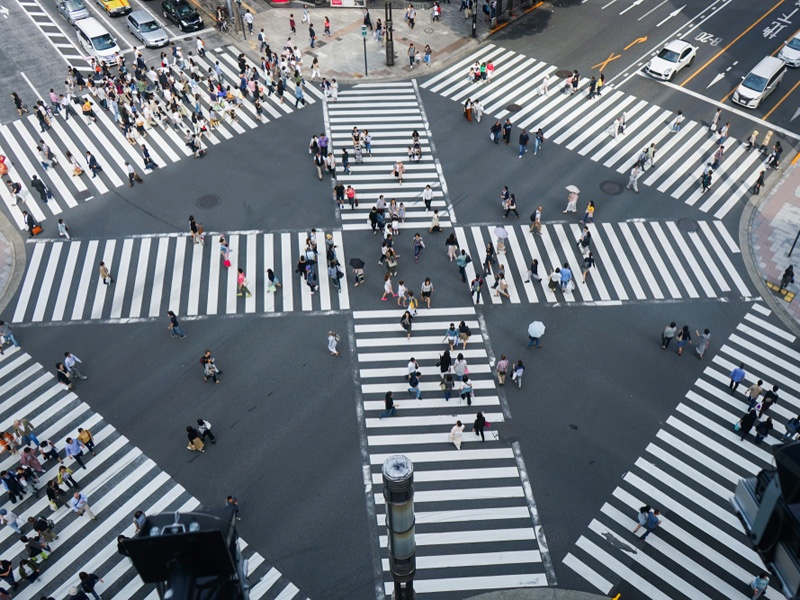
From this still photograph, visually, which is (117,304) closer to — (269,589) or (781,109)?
(269,589)

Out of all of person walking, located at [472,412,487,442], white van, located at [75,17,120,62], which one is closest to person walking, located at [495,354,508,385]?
person walking, located at [472,412,487,442]

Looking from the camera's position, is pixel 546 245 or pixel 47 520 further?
pixel 546 245

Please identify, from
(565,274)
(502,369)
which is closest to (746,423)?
(502,369)

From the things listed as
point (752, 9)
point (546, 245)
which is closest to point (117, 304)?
point (546, 245)

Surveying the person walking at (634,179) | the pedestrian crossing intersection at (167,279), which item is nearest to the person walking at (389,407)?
the pedestrian crossing intersection at (167,279)

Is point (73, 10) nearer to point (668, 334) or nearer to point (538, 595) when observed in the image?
point (668, 334)

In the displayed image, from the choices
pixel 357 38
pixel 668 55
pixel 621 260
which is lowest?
pixel 621 260
